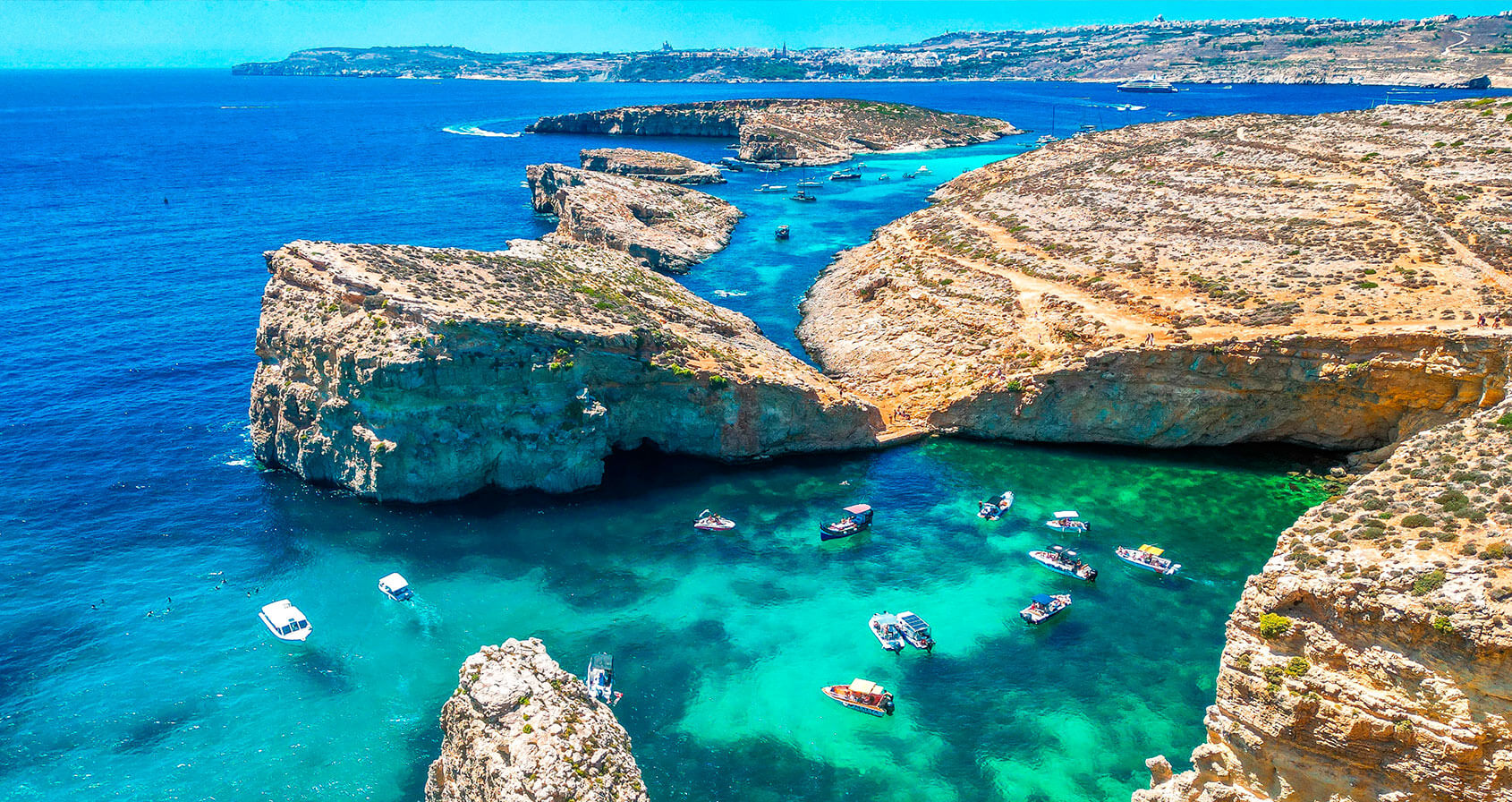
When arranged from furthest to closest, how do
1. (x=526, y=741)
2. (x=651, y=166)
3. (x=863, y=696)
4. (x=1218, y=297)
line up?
(x=651, y=166) < (x=1218, y=297) < (x=863, y=696) < (x=526, y=741)

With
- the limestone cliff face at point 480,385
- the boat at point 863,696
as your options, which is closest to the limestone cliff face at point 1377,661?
the boat at point 863,696

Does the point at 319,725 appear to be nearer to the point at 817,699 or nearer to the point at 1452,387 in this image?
the point at 817,699

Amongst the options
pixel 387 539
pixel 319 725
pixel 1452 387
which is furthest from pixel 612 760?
pixel 1452 387

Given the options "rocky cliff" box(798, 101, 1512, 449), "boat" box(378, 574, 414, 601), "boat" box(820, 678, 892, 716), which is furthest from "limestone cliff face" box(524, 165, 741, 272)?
"boat" box(820, 678, 892, 716)

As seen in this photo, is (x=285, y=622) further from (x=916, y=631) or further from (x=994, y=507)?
(x=994, y=507)

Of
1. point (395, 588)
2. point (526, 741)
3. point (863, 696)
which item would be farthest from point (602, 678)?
point (395, 588)

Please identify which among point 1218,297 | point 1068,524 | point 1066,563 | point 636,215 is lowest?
point 1066,563
